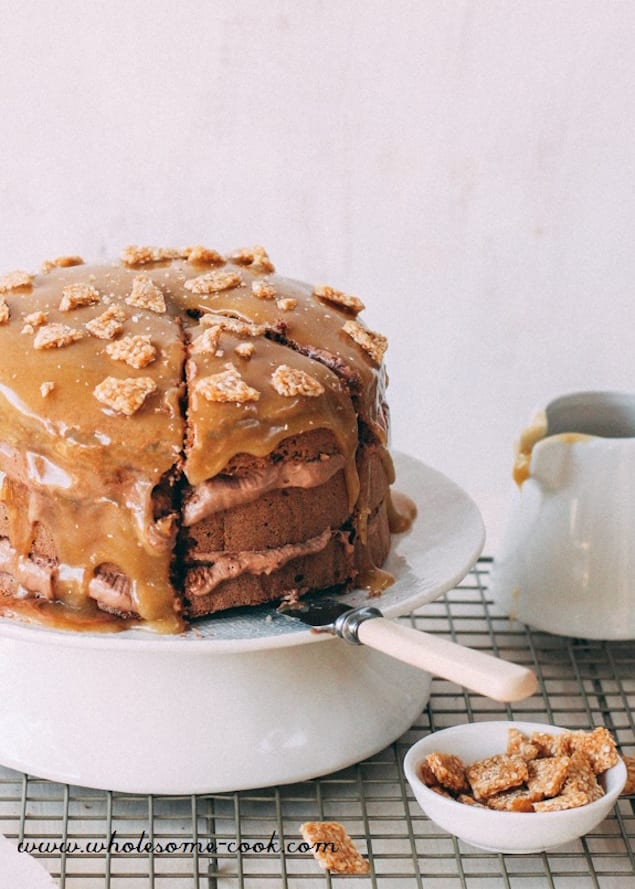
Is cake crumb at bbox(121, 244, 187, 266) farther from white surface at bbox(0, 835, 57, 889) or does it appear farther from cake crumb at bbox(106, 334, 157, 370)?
white surface at bbox(0, 835, 57, 889)

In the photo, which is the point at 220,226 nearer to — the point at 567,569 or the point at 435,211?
the point at 435,211

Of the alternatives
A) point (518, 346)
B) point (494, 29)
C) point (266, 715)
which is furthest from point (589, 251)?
point (266, 715)

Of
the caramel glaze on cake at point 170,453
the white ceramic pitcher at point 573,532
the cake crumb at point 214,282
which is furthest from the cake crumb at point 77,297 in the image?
the white ceramic pitcher at point 573,532

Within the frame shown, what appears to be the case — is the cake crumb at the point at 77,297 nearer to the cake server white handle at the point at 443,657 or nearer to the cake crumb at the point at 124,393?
the cake crumb at the point at 124,393

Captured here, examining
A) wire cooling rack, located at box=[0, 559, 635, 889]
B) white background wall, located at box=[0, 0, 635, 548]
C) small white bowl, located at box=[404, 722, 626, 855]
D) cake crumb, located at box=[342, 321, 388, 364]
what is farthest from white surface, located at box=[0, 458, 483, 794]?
white background wall, located at box=[0, 0, 635, 548]

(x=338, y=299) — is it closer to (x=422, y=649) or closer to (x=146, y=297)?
(x=146, y=297)

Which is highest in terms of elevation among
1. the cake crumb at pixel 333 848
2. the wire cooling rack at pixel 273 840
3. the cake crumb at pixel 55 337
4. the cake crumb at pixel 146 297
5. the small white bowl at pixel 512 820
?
the cake crumb at pixel 146 297
